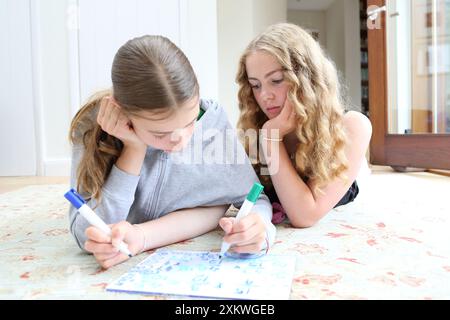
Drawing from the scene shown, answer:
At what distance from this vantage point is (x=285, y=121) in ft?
2.88

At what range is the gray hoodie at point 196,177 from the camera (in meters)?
0.74

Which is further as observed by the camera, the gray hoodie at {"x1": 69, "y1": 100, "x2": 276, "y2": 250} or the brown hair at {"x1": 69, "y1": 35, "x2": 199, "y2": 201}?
the gray hoodie at {"x1": 69, "y1": 100, "x2": 276, "y2": 250}

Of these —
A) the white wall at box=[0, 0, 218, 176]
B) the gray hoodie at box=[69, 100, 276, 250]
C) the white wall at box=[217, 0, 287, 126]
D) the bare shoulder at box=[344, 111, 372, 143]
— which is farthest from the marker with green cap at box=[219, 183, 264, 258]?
the white wall at box=[217, 0, 287, 126]

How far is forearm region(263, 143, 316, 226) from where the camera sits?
887 millimetres

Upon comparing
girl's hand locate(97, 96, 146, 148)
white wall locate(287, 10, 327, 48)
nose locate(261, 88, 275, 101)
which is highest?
white wall locate(287, 10, 327, 48)

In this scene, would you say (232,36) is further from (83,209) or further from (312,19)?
(312,19)

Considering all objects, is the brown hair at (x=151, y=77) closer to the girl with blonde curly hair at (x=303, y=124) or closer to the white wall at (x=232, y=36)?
the girl with blonde curly hair at (x=303, y=124)

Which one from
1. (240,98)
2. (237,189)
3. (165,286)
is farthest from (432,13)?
(165,286)

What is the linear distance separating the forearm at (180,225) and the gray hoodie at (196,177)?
0.06 ft

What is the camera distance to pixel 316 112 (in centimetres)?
88

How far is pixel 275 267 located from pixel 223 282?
109mm

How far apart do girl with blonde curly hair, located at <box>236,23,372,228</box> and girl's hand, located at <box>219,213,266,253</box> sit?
272mm

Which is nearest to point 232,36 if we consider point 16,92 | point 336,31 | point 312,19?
point 16,92

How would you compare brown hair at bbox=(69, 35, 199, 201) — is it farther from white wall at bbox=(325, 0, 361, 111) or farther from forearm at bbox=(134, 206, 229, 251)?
white wall at bbox=(325, 0, 361, 111)
